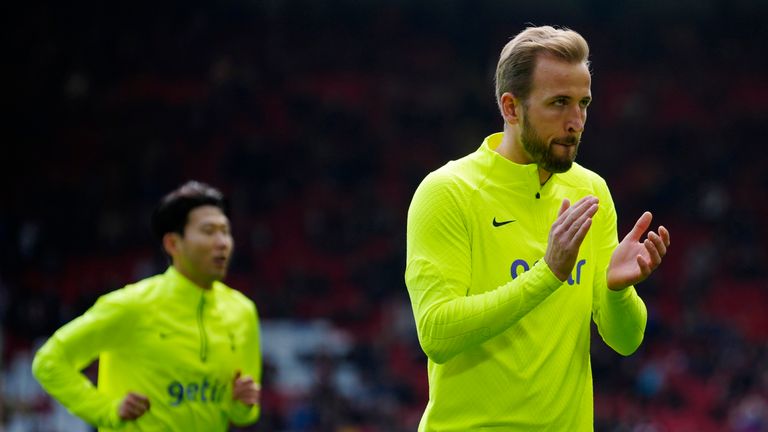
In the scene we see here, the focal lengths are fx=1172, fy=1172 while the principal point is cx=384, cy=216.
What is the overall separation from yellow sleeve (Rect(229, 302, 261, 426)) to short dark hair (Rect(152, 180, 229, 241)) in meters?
0.58

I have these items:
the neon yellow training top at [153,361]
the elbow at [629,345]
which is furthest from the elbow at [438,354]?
the neon yellow training top at [153,361]

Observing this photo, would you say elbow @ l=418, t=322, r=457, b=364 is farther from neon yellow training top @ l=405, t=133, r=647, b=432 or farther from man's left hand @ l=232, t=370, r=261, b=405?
man's left hand @ l=232, t=370, r=261, b=405

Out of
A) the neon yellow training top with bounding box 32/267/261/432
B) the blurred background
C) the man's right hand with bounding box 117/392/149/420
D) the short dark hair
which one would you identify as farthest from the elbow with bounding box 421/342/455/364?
the blurred background

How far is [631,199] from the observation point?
22.5 metres

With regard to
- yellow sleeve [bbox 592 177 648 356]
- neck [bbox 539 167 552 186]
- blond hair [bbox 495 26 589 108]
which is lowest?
yellow sleeve [bbox 592 177 648 356]

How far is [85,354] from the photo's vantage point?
226 inches

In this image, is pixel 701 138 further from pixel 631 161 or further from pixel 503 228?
pixel 503 228

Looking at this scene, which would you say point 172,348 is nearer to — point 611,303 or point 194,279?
point 194,279

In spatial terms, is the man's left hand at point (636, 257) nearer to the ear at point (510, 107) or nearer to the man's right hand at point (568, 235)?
the man's right hand at point (568, 235)

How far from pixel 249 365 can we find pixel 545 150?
3.03m

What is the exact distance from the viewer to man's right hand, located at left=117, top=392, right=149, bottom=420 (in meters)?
5.44

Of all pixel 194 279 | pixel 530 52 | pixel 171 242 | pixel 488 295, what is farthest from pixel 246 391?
pixel 530 52

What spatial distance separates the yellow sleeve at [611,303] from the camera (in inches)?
141

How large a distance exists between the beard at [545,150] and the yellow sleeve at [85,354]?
2.89m
